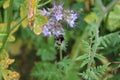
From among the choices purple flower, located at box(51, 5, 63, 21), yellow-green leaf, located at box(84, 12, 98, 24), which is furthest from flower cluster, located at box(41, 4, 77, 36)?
yellow-green leaf, located at box(84, 12, 98, 24)

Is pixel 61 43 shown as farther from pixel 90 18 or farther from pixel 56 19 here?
pixel 90 18

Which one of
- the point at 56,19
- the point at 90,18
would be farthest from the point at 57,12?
the point at 90,18

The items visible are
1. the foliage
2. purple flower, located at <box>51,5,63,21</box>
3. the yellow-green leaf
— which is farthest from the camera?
the yellow-green leaf

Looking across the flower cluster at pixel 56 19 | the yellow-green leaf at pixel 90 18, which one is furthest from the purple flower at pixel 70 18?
the yellow-green leaf at pixel 90 18

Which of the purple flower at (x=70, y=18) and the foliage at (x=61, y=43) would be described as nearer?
the foliage at (x=61, y=43)

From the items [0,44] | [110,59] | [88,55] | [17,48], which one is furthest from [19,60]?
[88,55]

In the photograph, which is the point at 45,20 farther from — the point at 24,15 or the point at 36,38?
the point at 36,38

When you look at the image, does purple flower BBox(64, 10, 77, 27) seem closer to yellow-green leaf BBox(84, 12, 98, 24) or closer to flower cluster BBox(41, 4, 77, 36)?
flower cluster BBox(41, 4, 77, 36)

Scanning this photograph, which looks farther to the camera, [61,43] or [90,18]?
[90,18]

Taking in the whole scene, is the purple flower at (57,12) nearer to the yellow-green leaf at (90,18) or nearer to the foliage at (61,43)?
the foliage at (61,43)
